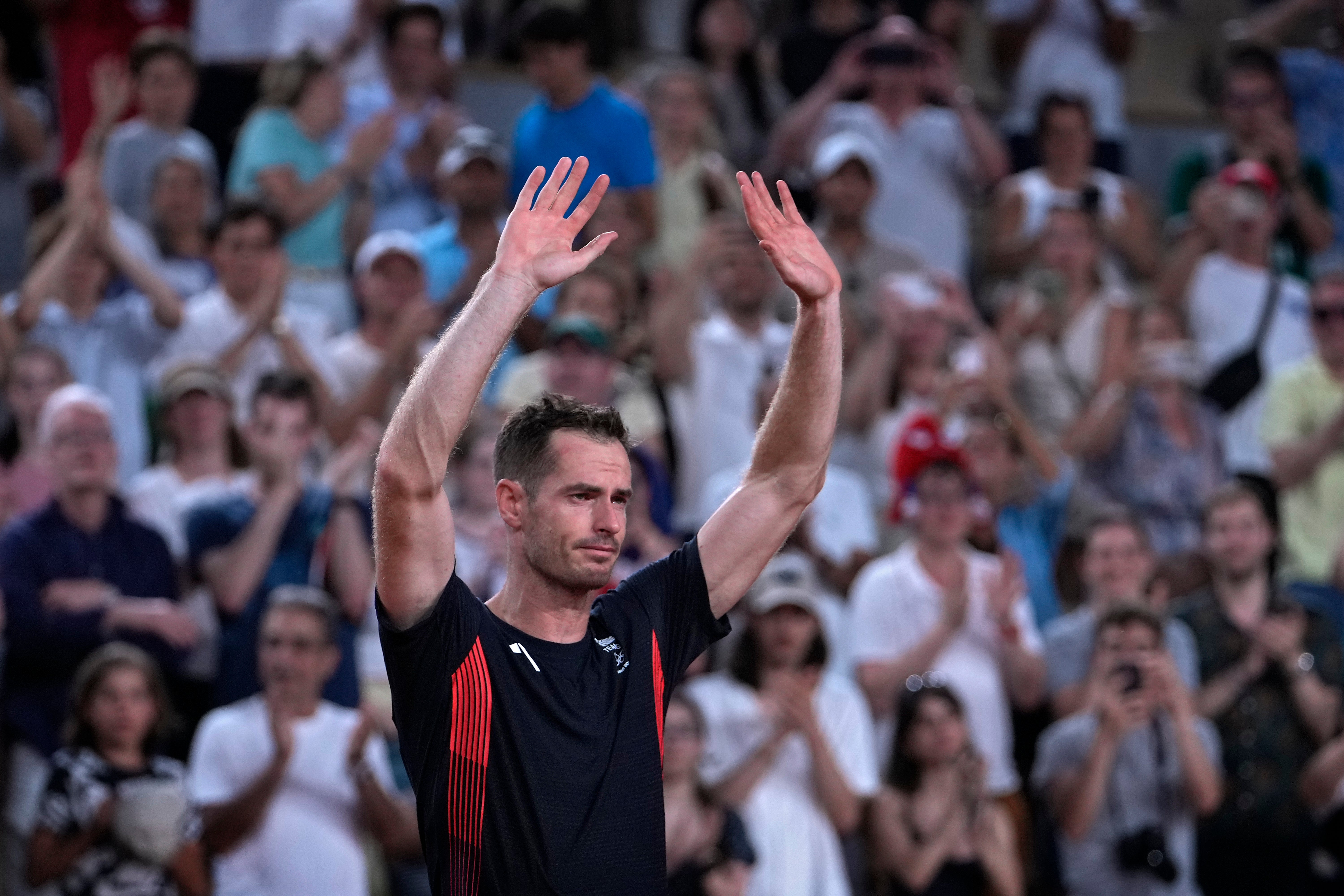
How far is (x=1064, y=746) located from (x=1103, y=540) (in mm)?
877

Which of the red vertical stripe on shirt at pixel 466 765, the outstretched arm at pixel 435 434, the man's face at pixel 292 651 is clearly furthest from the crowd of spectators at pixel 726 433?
the outstretched arm at pixel 435 434

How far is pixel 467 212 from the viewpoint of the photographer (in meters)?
9.20

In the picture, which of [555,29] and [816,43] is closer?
[555,29]

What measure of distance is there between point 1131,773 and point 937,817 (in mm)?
861

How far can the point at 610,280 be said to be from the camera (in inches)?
338

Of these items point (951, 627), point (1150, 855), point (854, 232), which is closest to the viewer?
point (1150, 855)

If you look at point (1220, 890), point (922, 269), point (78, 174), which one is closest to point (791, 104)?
point (922, 269)

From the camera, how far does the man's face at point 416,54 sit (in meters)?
10.1

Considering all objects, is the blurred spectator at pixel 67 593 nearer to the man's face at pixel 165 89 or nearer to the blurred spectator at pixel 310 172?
the blurred spectator at pixel 310 172

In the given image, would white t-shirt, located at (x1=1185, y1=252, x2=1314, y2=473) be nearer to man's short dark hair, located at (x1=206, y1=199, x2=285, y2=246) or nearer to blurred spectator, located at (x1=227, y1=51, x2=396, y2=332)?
blurred spectator, located at (x1=227, y1=51, x2=396, y2=332)

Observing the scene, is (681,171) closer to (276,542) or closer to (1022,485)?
(1022,485)

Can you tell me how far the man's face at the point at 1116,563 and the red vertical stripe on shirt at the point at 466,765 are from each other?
4.63 metres

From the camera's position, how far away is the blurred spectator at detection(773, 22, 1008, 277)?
1064cm

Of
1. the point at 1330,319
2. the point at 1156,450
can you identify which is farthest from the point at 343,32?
the point at 1330,319
